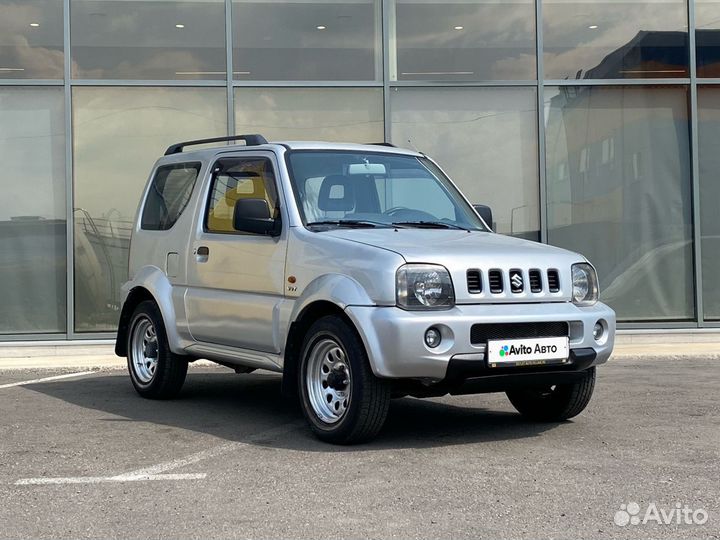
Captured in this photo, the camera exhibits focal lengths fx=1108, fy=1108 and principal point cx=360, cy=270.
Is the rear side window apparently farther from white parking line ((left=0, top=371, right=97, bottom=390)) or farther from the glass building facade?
the glass building facade

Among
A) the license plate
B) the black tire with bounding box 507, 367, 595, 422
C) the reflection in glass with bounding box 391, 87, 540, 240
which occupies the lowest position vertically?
the black tire with bounding box 507, 367, 595, 422

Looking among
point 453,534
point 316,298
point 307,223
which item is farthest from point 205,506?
point 307,223

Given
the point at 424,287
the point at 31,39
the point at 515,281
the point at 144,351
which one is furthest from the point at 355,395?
the point at 31,39

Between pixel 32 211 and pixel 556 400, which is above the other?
pixel 32 211

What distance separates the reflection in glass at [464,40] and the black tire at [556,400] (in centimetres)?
625

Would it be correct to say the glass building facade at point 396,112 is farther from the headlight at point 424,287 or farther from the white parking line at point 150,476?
the headlight at point 424,287

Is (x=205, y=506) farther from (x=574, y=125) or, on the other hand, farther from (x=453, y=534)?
(x=574, y=125)

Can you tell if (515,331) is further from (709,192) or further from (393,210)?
(709,192)

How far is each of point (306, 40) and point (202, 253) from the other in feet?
18.3

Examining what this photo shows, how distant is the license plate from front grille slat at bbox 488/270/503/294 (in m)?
0.31

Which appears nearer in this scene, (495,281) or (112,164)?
(495,281)

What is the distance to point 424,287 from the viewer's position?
6316 millimetres

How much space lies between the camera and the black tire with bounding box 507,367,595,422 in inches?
283

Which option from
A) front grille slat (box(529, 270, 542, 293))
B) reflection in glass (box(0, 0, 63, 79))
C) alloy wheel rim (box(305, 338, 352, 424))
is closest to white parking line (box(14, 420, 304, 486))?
alloy wheel rim (box(305, 338, 352, 424))
